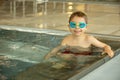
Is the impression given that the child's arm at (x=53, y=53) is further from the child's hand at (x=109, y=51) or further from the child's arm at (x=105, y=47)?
the child's hand at (x=109, y=51)

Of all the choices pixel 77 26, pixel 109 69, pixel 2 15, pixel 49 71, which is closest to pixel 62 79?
pixel 49 71

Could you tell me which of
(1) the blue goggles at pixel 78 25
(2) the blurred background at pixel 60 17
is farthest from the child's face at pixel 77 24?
(2) the blurred background at pixel 60 17

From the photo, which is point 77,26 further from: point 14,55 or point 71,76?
point 71,76

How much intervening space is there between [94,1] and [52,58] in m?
8.64

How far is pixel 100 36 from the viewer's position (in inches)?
197

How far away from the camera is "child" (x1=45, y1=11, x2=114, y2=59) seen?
385 cm

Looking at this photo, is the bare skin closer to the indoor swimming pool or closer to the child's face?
the child's face

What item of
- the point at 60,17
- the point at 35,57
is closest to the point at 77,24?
the point at 35,57

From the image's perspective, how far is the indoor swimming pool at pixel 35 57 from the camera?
2.96 metres

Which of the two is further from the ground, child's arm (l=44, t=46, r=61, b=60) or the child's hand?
the child's hand

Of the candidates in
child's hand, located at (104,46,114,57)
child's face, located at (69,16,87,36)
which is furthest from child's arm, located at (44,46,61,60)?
child's hand, located at (104,46,114,57)

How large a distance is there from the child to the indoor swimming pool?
105 mm

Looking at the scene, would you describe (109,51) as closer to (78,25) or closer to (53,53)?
(78,25)

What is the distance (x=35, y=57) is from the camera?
3941 mm
